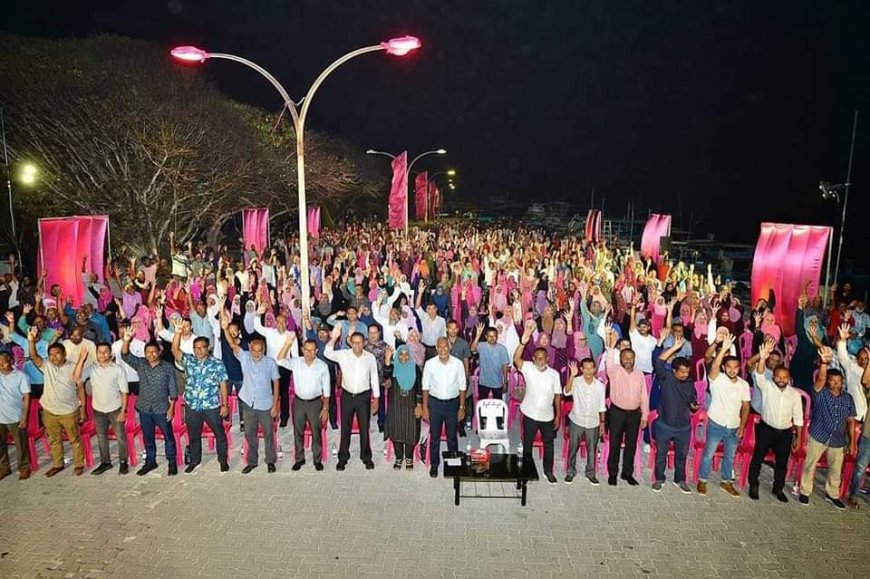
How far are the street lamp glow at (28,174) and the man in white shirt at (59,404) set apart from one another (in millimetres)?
14864

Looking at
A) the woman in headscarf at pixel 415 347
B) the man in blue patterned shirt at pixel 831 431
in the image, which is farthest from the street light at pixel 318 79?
the man in blue patterned shirt at pixel 831 431

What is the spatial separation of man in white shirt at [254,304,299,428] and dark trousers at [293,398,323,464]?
1112 mm

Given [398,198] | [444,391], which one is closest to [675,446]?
[444,391]

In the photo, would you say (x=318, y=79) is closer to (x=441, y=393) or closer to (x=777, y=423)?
(x=441, y=393)

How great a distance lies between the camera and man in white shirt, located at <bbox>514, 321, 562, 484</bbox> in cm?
675

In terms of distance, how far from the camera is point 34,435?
24.6 feet

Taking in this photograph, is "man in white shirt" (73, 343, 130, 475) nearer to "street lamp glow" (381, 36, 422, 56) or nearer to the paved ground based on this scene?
the paved ground

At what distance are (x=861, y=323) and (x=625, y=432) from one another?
5.87m

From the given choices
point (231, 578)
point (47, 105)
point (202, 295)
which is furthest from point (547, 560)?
point (47, 105)

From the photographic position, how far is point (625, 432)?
6844 mm

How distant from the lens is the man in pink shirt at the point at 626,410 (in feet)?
21.9

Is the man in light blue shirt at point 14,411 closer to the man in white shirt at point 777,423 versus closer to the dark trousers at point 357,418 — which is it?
the dark trousers at point 357,418

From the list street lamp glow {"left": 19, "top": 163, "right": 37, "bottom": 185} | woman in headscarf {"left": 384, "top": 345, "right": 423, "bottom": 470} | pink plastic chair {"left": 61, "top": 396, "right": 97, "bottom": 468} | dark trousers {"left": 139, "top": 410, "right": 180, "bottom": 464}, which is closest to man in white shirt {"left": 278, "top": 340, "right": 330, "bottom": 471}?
woman in headscarf {"left": 384, "top": 345, "right": 423, "bottom": 470}

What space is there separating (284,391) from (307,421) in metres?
1.27
